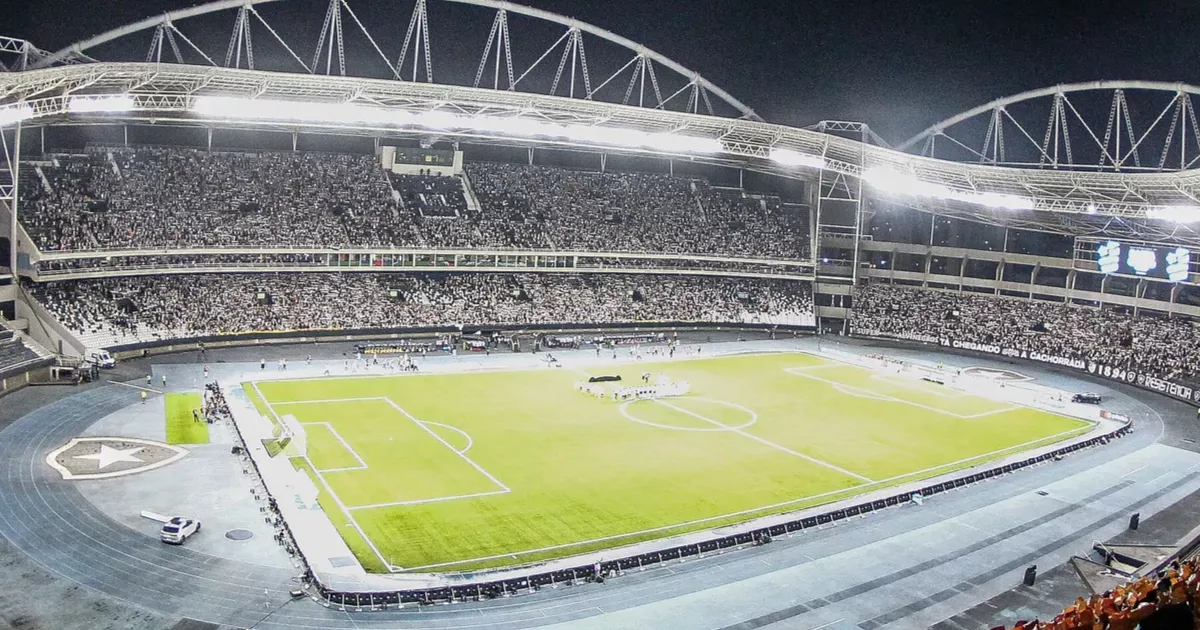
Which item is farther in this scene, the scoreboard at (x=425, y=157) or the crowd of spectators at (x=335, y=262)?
the scoreboard at (x=425, y=157)

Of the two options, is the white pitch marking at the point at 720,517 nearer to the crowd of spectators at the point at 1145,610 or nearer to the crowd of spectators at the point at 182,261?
the crowd of spectators at the point at 1145,610

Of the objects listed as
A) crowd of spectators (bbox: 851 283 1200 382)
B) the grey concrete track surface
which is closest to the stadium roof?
crowd of spectators (bbox: 851 283 1200 382)

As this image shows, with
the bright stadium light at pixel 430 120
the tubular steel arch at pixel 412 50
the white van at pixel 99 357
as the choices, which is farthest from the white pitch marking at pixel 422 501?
the bright stadium light at pixel 430 120

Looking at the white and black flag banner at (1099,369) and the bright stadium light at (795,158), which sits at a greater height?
the bright stadium light at (795,158)

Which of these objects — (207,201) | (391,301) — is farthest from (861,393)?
(207,201)

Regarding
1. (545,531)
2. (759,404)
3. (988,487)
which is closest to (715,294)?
(759,404)

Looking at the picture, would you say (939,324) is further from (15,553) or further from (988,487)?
(15,553)

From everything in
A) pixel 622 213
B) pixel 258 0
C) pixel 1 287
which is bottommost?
pixel 1 287
